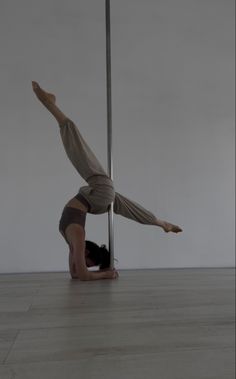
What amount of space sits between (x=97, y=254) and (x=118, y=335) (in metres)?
1.22

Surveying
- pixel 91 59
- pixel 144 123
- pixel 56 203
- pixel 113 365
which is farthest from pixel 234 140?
pixel 113 365

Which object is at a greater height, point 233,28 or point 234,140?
point 233,28

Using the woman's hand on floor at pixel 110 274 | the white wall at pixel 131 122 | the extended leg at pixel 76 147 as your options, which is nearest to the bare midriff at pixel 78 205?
the extended leg at pixel 76 147

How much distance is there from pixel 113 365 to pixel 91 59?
2605 millimetres

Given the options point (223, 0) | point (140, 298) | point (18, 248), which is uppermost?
point (223, 0)

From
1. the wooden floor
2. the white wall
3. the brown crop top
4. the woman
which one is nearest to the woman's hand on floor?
the woman

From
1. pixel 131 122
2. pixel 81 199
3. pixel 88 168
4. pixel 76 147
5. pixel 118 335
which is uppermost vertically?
pixel 131 122

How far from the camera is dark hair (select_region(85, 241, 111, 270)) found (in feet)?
6.99

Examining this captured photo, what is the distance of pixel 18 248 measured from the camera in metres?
2.73

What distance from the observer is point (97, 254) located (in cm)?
214

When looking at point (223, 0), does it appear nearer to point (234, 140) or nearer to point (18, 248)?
point (234, 140)

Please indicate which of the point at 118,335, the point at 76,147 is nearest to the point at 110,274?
the point at 76,147

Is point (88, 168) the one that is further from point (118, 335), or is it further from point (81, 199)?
point (118, 335)

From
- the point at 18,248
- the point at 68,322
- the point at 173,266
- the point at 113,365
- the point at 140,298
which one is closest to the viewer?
the point at 113,365
